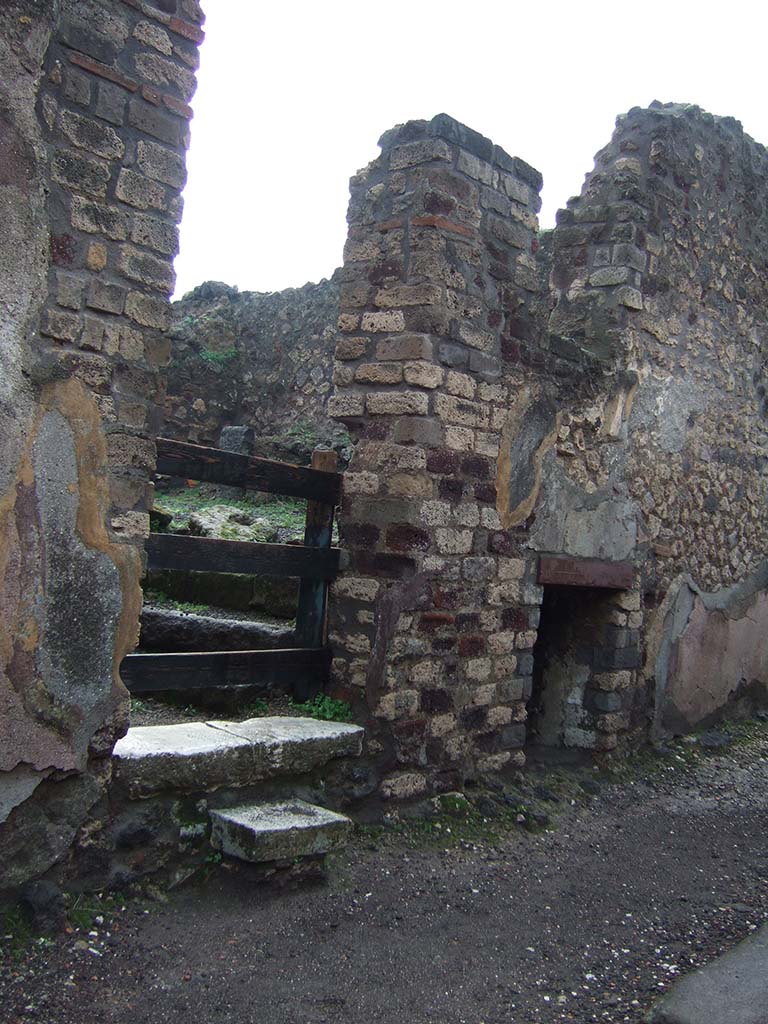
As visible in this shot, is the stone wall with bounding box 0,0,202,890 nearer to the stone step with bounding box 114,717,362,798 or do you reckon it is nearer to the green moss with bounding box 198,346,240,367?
the stone step with bounding box 114,717,362,798

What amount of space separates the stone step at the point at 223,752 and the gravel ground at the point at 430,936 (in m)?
0.35

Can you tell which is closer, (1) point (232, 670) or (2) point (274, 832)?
(2) point (274, 832)

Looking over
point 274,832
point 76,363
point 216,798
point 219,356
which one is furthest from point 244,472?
point 219,356

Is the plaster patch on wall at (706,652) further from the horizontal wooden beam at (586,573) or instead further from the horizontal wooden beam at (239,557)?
the horizontal wooden beam at (239,557)

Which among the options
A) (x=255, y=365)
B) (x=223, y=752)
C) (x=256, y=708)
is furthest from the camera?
(x=255, y=365)

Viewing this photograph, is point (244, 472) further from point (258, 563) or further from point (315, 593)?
point (315, 593)

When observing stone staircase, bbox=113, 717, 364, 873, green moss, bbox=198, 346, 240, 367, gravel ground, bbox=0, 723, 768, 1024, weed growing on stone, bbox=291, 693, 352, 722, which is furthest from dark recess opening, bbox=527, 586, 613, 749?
green moss, bbox=198, 346, 240, 367

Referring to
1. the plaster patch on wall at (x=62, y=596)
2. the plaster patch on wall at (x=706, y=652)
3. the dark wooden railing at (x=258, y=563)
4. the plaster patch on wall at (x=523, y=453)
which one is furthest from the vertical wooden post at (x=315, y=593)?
the plaster patch on wall at (x=706, y=652)

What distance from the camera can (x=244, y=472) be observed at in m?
3.89

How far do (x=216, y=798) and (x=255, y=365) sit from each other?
788 centimetres

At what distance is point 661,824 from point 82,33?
436 cm

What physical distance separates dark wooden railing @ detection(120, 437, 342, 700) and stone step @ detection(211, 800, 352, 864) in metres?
0.57

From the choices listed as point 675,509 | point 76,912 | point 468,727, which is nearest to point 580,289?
point 675,509

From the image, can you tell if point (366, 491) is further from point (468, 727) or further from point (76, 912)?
point (76, 912)
